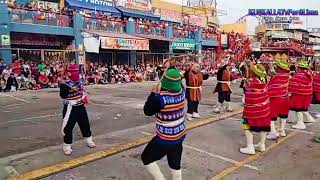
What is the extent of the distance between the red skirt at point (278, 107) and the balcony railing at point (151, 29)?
20.9 m

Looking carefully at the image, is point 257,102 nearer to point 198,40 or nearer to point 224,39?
point 198,40

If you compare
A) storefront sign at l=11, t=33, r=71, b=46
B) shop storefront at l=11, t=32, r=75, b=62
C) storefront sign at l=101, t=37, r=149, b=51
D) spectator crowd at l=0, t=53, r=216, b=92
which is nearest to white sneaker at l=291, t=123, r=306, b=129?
spectator crowd at l=0, t=53, r=216, b=92

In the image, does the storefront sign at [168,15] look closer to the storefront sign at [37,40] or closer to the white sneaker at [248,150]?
the storefront sign at [37,40]

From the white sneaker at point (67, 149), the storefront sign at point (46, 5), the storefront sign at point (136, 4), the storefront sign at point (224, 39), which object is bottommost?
the white sneaker at point (67, 149)

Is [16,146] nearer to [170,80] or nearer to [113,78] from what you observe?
[170,80]

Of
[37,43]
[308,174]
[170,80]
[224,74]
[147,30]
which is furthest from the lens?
[147,30]

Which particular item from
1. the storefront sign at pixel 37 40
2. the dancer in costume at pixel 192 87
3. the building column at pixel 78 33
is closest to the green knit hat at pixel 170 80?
the dancer in costume at pixel 192 87

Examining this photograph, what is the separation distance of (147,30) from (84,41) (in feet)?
21.0

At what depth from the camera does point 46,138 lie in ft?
27.9

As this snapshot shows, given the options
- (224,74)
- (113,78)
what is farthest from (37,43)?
(224,74)

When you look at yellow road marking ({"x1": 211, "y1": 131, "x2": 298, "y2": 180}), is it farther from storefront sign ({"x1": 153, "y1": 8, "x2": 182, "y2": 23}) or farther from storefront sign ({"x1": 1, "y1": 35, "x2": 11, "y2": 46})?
storefront sign ({"x1": 153, "y1": 8, "x2": 182, "y2": 23})

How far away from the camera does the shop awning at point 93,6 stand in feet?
88.9

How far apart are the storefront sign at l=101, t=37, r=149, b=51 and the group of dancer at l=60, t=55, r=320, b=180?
1357 cm

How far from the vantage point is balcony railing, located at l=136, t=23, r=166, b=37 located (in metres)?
29.2
